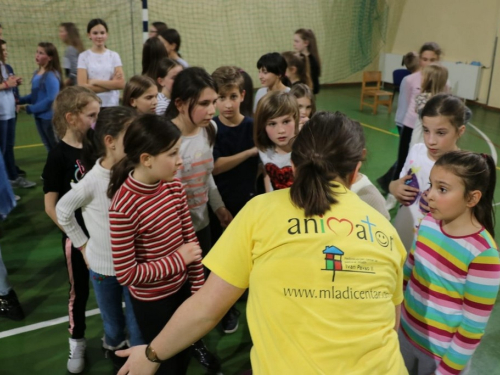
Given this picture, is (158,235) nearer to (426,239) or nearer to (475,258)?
(426,239)

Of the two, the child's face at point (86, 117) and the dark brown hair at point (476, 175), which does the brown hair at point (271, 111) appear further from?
the dark brown hair at point (476, 175)

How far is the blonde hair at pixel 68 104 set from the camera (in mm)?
2785

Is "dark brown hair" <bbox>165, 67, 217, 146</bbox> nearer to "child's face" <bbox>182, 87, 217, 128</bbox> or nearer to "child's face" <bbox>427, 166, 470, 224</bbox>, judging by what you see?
"child's face" <bbox>182, 87, 217, 128</bbox>

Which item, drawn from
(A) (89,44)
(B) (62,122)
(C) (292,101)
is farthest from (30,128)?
(C) (292,101)

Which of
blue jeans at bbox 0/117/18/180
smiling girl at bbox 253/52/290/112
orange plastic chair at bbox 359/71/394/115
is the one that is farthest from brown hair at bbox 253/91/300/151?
orange plastic chair at bbox 359/71/394/115

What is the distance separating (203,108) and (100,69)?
3.24m

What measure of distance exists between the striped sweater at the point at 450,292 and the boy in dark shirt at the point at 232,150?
1434 millimetres

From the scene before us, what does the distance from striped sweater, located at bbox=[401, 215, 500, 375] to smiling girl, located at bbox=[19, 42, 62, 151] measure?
436 cm

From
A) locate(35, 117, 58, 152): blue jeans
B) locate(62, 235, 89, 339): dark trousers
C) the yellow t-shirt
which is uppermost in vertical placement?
the yellow t-shirt

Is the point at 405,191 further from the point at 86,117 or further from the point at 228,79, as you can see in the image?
the point at 86,117

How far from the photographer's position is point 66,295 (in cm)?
360

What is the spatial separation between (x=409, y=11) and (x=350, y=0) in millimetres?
2065

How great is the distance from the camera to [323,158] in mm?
1368

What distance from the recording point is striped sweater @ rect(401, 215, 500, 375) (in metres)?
1.75
